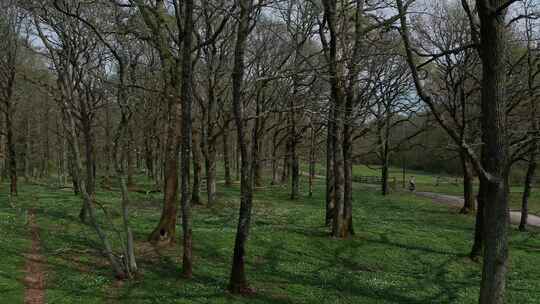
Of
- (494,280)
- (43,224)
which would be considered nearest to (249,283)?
(494,280)

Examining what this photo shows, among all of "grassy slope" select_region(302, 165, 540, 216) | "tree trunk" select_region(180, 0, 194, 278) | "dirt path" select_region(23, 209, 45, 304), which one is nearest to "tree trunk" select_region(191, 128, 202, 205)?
"grassy slope" select_region(302, 165, 540, 216)

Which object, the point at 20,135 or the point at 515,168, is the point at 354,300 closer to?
the point at 20,135

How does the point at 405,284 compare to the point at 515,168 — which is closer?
the point at 405,284

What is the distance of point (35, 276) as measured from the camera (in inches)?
459

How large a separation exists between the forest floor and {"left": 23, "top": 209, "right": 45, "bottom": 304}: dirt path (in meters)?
0.16

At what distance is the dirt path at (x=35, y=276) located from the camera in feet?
33.1

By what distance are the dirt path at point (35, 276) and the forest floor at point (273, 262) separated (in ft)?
0.52

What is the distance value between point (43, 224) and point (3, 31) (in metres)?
13.8

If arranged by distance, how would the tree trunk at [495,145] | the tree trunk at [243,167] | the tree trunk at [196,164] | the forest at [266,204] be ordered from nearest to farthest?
the tree trunk at [495,145]
the forest at [266,204]
the tree trunk at [243,167]
the tree trunk at [196,164]

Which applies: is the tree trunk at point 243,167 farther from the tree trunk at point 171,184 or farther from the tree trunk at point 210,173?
the tree trunk at point 210,173

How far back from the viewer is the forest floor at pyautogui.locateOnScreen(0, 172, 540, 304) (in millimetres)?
11414

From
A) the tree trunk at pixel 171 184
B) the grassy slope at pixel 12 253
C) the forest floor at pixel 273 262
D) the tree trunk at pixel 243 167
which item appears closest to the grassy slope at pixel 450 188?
the forest floor at pixel 273 262

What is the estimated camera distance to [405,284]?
582 inches

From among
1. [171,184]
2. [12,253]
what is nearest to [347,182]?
[171,184]
